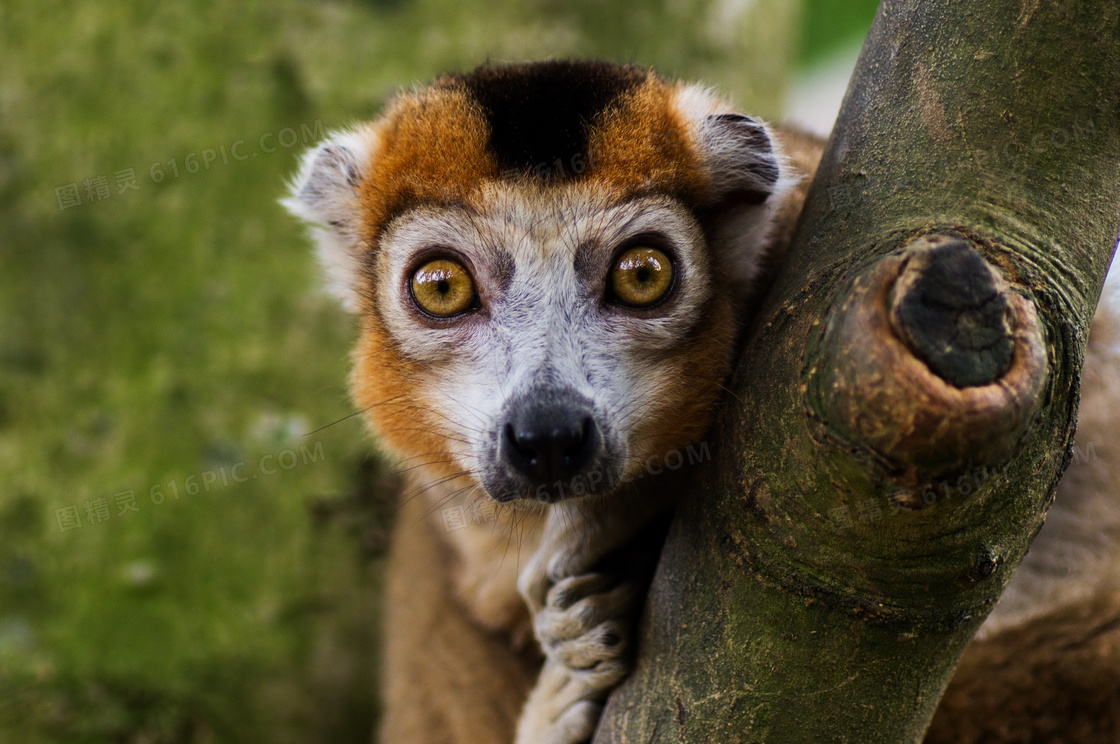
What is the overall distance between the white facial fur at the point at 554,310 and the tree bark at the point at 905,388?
534 millimetres

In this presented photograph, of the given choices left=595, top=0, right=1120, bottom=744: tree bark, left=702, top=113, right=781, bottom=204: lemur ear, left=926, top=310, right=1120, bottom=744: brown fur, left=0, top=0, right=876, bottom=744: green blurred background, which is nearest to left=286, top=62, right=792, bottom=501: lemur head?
left=702, top=113, right=781, bottom=204: lemur ear

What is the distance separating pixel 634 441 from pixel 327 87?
272 cm

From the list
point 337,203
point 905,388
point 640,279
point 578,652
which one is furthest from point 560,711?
point 337,203

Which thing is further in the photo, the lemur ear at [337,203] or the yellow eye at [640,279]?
the lemur ear at [337,203]

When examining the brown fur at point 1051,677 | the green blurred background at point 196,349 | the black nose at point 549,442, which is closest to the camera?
the black nose at point 549,442

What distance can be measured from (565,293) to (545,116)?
50cm

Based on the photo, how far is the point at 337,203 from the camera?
289cm

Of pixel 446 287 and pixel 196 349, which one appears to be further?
pixel 196 349

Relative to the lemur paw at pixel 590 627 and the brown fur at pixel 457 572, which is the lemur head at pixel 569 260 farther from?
the lemur paw at pixel 590 627

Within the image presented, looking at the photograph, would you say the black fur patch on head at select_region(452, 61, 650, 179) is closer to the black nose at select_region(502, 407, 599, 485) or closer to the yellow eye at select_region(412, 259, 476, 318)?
the yellow eye at select_region(412, 259, 476, 318)

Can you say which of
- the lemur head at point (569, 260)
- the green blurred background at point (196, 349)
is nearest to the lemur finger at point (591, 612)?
the lemur head at point (569, 260)

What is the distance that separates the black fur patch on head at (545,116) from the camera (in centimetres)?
240

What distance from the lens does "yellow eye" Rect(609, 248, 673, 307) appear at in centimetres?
238

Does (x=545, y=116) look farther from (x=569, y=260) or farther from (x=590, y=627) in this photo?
(x=590, y=627)
